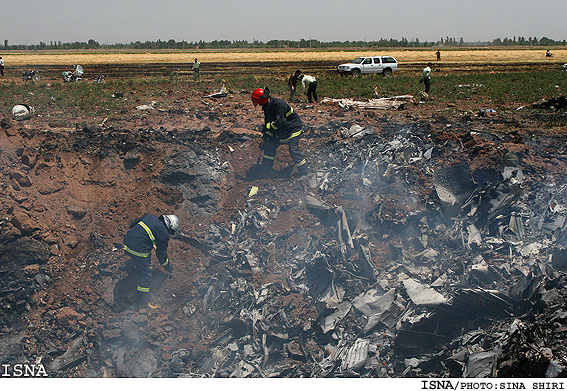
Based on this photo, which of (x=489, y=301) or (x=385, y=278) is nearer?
(x=489, y=301)

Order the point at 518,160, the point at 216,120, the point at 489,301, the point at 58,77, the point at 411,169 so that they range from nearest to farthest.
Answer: the point at 489,301
the point at 518,160
the point at 411,169
the point at 216,120
the point at 58,77

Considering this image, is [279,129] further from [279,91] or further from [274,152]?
[279,91]

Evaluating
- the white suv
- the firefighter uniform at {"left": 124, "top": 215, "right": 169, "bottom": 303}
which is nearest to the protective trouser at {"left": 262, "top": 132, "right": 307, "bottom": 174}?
the firefighter uniform at {"left": 124, "top": 215, "right": 169, "bottom": 303}

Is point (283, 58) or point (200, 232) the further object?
point (283, 58)

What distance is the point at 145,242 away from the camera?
511 cm

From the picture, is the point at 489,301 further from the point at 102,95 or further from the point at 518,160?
the point at 102,95

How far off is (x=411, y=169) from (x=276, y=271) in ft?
10.3

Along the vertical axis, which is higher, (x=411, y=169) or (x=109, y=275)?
(x=411, y=169)

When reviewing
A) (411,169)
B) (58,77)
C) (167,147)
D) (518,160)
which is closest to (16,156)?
(167,147)

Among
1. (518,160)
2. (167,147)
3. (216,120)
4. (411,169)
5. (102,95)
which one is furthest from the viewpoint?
(102,95)

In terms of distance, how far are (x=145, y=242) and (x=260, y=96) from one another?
10.8 feet

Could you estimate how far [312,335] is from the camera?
15.6 ft

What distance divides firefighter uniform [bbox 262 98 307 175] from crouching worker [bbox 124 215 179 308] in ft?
8.37

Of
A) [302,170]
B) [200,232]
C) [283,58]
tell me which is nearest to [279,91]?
[302,170]
